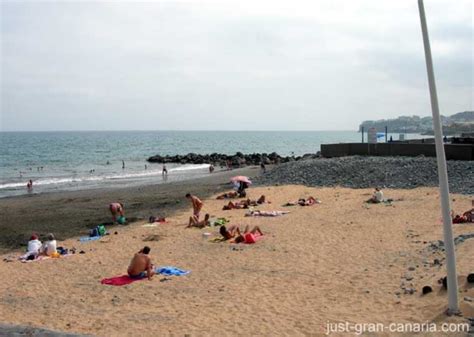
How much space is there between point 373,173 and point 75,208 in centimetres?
1446

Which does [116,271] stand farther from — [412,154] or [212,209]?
[412,154]

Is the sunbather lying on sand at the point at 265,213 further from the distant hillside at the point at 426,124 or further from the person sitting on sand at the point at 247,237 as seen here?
the distant hillside at the point at 426,124

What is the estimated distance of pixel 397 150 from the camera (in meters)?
28.0

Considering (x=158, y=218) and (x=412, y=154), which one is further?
(x=412, y=154)

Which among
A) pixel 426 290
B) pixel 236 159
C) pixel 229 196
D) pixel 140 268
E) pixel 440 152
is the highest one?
pixel 440 152

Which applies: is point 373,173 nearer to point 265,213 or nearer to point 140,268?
point 265,213

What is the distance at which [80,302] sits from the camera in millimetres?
9414

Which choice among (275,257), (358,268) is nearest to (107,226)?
(275,257)

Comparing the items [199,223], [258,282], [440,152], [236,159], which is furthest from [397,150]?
[236,159]

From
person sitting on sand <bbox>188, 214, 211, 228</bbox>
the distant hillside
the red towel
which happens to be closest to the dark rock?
the red towel

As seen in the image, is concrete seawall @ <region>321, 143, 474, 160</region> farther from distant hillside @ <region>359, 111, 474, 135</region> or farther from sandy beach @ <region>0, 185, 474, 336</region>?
distant hillside @ <region>359, 111, 474, 135</region>

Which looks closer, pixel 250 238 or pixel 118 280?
pixel 118 280

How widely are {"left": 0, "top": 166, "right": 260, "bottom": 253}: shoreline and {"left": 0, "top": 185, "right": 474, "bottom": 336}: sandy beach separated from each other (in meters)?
2.76

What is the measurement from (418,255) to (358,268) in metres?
1.50
